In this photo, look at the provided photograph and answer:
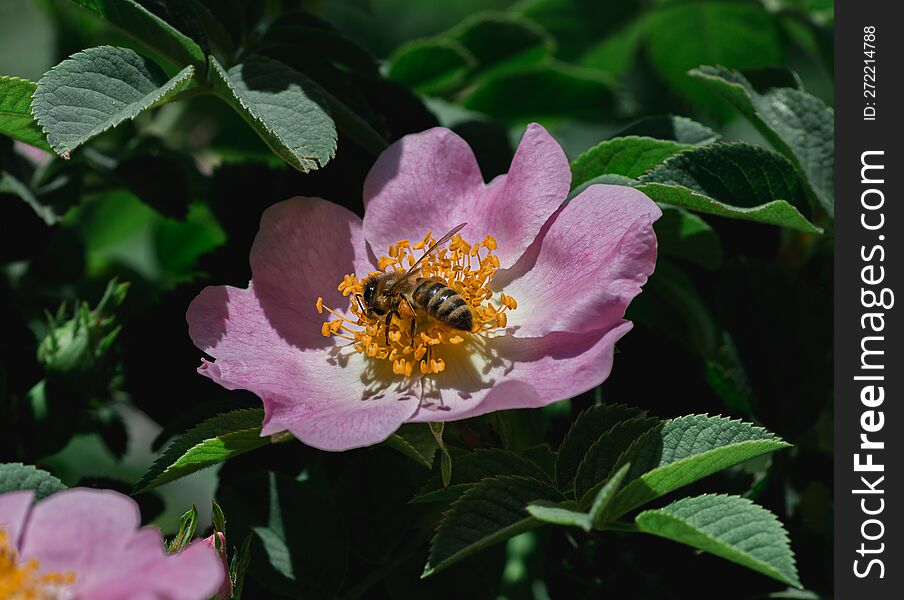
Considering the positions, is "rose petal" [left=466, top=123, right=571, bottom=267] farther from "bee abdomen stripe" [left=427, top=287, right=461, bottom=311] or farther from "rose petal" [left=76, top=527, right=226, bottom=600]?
"rose petal" [left=76, top=527, right=226, bottom=600]

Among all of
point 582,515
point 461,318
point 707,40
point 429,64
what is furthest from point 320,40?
point 707,40

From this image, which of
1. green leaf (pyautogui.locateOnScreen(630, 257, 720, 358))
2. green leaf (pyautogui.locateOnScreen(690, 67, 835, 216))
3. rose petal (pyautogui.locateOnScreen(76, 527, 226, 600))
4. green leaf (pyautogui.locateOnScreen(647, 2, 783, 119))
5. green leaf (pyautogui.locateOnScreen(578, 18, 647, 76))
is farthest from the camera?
green leaf (pyautogui.locateOnScreen(578, 18, 647, 76))

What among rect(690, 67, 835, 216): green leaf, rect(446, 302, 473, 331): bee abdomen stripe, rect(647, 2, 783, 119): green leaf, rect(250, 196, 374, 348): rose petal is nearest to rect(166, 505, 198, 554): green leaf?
rect(250, 196, 374, 348): rose petal

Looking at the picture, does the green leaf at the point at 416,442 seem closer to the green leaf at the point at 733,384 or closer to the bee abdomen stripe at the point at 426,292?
the bee abdomen stripe at the point at 426,292

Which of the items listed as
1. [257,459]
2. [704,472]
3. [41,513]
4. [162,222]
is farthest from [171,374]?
[704,472]

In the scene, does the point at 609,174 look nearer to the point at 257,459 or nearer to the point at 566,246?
the point at 566,246

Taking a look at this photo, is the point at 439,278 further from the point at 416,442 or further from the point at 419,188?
the point at 416,442
